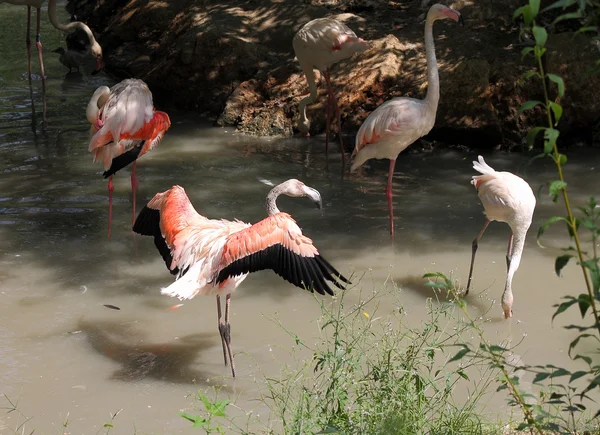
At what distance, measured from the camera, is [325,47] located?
818 centimetres

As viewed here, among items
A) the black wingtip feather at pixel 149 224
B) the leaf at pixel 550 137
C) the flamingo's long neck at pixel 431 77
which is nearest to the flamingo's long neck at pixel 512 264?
the flamingo's long neck at pixel 431 77

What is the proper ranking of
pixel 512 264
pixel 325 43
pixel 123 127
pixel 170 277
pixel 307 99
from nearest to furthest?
pixel 512 264 → pixel 170 277 → pixel 123 127 → pixel 325 43 → pixel 307 99

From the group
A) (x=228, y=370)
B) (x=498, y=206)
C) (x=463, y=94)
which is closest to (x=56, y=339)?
(x=228, y=370)

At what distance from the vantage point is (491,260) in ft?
19.5

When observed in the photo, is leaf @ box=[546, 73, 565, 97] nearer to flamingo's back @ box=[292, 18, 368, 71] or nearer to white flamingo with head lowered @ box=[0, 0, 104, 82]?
flamingo's back @ box=[292, 18, 368, 71]

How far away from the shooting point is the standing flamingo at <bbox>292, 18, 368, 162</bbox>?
818 cm

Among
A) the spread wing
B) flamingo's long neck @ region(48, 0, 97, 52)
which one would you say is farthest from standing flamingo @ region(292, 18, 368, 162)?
the spread wing

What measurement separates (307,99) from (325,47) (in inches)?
23.8

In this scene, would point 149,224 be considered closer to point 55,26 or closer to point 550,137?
point 550,137

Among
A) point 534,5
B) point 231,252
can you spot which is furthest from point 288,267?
point 534,5

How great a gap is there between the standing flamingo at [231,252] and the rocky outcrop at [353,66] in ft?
14.1

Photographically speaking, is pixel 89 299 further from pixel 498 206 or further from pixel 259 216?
pixel 498 206

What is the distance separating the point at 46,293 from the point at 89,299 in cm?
30

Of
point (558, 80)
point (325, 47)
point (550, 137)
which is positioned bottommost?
point (325, 47)
